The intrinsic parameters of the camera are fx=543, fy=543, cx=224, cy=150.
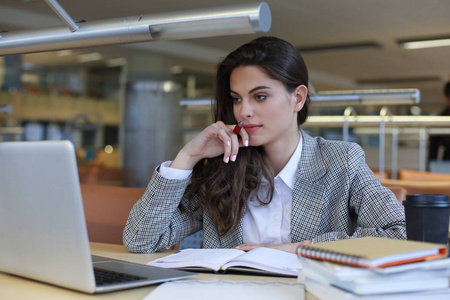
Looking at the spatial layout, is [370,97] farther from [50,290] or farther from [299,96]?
[50,290]

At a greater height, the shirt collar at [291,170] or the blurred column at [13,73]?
the blurred column at [13,73]

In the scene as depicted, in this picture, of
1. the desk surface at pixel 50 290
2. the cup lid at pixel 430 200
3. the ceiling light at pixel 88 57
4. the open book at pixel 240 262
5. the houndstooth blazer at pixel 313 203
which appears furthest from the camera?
the ceiling light at pixel 88 57

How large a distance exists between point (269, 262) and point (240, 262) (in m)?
0.06

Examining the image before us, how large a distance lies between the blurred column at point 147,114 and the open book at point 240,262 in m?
7.16

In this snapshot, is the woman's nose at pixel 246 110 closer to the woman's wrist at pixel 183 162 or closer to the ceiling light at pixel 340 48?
the woman's wrist at pixel 183 162

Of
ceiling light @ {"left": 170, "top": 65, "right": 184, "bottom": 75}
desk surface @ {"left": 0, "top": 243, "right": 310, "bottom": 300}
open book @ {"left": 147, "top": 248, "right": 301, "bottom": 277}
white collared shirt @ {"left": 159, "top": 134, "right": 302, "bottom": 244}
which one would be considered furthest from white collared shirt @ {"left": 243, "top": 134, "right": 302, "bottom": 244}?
ceiling light @ {"left": 170, "top": 65, "right": 184, "bottom": 75}

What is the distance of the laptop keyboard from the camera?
94 centimetres

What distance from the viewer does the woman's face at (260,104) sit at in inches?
62.0

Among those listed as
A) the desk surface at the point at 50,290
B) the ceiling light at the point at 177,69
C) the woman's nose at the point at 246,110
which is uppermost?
the ceiling light at the point at 177,69

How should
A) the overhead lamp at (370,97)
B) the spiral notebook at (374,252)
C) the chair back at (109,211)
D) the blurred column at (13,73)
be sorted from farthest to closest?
the blurred column at (13,73)
the overhead lamp at (370,97)
the chair back at (109,211)
the spiral notebook at (374,252)

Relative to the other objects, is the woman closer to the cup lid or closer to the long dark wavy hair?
the long dark wavy hair

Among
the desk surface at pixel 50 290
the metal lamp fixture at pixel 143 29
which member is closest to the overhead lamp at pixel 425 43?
the metal lamp fixture at pixel 143 29

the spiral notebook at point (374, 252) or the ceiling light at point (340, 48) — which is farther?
the ceiling light at point (340, 48)

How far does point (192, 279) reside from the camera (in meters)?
1.05
